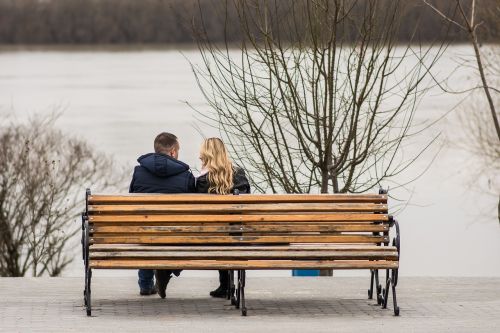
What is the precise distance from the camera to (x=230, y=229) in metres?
7.84

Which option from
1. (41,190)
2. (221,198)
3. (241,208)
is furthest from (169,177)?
(41,190)

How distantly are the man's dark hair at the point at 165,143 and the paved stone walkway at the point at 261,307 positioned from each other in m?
1.03

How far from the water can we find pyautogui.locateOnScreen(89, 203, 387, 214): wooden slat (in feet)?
16.3

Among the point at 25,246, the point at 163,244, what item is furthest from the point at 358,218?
the point at 25,246

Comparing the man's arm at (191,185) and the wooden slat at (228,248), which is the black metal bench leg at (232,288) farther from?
the man's arm at (191,185)

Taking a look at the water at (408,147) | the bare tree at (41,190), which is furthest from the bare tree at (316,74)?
the bare tree at (41,190)

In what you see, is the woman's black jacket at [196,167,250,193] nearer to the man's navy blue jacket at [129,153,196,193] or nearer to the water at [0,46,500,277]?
the man's navy blue jacket at [129,153,196,193]

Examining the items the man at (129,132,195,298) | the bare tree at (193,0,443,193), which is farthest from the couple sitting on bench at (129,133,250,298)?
the bare tree at (193,0,443,193)

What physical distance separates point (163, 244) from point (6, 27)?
5764 cm

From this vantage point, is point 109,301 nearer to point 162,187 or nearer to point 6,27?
point 162,187

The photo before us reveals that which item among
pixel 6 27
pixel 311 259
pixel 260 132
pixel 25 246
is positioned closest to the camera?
pixel 311 259

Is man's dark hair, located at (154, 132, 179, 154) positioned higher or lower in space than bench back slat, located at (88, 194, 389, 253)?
higher

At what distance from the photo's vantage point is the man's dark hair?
8315 mm

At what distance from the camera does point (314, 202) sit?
26.0 feet
